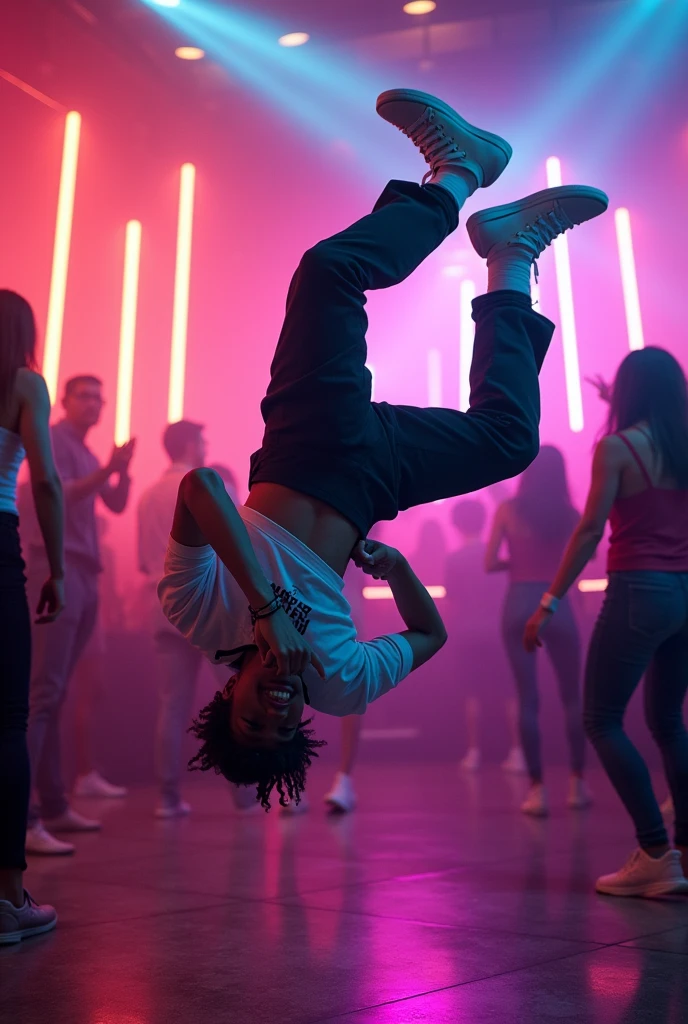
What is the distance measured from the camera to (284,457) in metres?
2.01

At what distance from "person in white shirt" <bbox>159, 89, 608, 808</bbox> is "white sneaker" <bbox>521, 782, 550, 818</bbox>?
7.91 feet

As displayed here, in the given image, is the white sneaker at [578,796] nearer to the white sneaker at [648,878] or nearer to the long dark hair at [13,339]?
the white sneaker at [648,878]

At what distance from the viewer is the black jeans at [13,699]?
7.35 ft

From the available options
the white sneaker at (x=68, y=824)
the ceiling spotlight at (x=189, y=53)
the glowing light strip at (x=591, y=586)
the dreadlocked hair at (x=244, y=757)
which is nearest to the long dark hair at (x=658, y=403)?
the dreadlocked hair at (x=244, y=757)

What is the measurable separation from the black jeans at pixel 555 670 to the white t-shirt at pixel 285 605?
273cm

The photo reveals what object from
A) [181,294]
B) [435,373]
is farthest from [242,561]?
[435,373]

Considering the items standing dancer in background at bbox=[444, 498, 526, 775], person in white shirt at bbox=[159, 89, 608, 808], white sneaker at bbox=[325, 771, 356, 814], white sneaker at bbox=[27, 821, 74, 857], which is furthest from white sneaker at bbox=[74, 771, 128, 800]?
person in white shirt at bbox=[159, 89, 608, 808]

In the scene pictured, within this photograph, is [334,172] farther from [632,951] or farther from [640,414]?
[632,951]

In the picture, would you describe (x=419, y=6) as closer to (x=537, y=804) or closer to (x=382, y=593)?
(x=382, y=593)

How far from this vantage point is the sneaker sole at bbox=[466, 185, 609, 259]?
8.60ft

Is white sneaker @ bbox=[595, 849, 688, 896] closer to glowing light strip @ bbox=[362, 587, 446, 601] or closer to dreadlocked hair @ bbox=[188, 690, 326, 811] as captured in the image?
dreadlocked hair @ bbox=[188, 690, 326, 811]

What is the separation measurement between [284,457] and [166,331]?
5710mm

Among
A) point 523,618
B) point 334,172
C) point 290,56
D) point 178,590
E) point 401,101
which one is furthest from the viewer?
point 334,172

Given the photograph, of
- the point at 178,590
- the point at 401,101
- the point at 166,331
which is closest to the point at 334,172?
the point at 166,331
